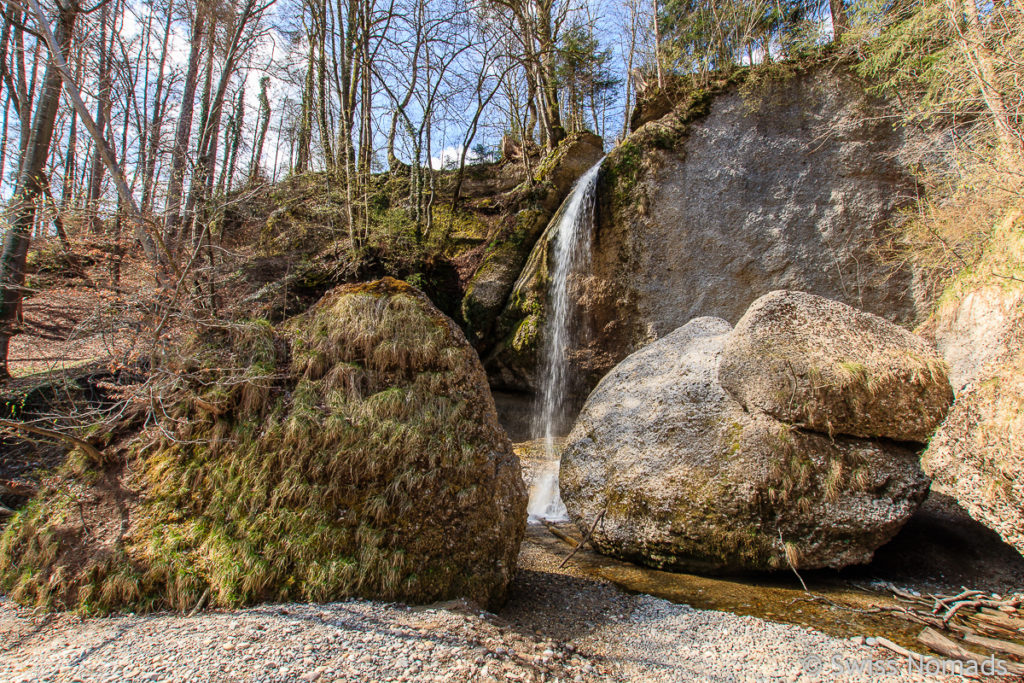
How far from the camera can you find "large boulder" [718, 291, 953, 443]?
4195mm

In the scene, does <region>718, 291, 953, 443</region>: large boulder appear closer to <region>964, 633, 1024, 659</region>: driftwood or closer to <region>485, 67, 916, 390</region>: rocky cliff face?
<region>964, 633, 1024, 659</region>: driftwood

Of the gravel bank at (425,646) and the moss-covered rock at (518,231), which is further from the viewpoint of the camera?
the moss-covered rock at (518,231)

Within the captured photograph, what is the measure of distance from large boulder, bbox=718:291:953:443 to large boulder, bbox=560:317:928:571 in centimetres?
15

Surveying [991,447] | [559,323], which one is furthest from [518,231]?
[991,447]

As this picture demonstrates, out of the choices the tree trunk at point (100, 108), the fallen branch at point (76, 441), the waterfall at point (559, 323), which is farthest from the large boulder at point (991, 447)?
the tree trunk at point (100, 108)

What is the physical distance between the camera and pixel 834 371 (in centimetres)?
429

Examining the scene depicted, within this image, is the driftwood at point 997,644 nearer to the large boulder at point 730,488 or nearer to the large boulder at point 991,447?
the large boulder at point 991,447

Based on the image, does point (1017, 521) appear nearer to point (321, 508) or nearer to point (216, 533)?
point (321, 508)

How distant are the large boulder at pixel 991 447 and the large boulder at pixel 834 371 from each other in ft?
0.98

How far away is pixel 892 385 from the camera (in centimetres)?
421

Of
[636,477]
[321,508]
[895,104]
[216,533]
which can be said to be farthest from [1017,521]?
[895,104]

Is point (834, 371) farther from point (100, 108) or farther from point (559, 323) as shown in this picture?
point (100, 108)

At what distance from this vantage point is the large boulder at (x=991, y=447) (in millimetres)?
3273

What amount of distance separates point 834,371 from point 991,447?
3.71ft
